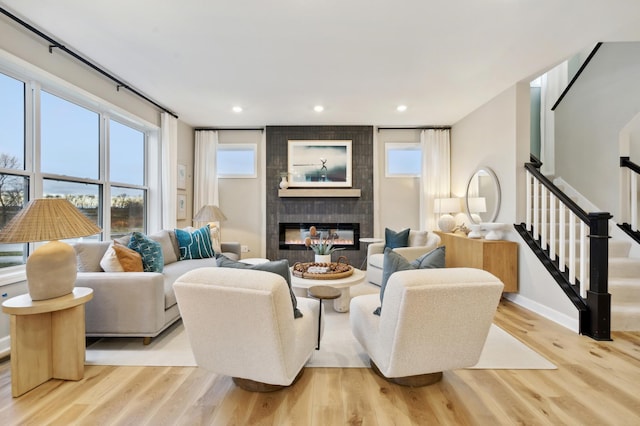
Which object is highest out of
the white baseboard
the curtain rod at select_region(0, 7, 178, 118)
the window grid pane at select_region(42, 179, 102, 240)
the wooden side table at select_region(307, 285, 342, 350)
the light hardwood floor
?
the curtain rod at select_region(0, 7, 178, 118)

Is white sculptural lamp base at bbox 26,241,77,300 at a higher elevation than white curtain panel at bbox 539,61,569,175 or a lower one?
lower

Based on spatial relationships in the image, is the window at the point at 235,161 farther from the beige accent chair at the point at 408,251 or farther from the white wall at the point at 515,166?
the white wall at the point at 515,166

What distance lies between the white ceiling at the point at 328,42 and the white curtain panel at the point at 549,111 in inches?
57.1

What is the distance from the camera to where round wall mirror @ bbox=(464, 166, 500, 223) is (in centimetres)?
403

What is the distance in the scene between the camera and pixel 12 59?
94.0 inches

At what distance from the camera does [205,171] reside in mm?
5441

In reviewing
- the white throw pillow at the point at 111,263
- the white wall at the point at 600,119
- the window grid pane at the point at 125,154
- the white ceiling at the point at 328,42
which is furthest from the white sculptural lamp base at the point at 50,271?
the white wall at the point at 600,119

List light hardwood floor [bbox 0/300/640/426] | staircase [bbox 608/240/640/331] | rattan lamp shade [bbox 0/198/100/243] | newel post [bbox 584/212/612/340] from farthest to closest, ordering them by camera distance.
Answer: staircase [bbox 608/240/640/331] → newel post [bbox 584/212/612/340] → rattan lamp shade [bbox 0/198/100/243] → light hardwood floor [bbox 0/300/640/426]

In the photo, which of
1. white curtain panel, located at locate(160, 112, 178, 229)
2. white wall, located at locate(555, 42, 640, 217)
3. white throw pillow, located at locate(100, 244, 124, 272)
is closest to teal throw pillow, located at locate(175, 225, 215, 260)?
white curtain panel, located at locate(160, 112, 178, 229)

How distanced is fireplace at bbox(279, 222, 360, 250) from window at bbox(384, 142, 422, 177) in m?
1.29

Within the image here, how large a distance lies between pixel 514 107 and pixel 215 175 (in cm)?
485

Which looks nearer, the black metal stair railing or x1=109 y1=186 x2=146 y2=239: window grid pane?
the black metal stair railing

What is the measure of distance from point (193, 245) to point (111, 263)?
1425mm

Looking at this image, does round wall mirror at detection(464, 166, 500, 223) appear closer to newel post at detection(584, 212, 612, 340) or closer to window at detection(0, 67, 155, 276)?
newel post at detection(584, 212, 612, 340)
